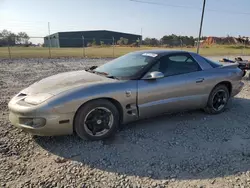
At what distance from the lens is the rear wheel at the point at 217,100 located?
4.44 meters

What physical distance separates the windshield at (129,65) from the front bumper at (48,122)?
3.81 ft

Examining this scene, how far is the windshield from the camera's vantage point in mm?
3745

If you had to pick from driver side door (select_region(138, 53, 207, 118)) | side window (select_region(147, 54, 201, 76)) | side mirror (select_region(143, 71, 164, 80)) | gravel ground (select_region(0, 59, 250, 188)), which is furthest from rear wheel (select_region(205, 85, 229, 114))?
side mirror (select_region(143, 71, 164, 80))

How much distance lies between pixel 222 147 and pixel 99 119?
1.84 m

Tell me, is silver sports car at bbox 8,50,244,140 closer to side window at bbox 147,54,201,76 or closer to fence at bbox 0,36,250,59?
side window at bbox 147,54,201,76

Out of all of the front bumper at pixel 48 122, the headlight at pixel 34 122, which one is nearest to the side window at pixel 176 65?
the front bumper at pixel 48 122

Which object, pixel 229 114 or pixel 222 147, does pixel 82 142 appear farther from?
pixel 229 114

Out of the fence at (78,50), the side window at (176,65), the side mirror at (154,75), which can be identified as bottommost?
the fence at (78,50)

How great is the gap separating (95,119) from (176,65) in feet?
5.94

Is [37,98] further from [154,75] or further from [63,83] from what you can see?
[154,75]

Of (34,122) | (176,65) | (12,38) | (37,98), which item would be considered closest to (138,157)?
(34,122)

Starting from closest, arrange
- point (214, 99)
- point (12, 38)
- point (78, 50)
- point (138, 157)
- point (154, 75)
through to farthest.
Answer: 1. point (138, 157)
2. point (154, 75)
3. point (214, 99)
4. point (12, 38)
5. point (78, 50)

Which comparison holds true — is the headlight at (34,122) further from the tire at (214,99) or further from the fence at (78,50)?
the fence at (78,50)

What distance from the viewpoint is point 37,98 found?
3.06 meters
